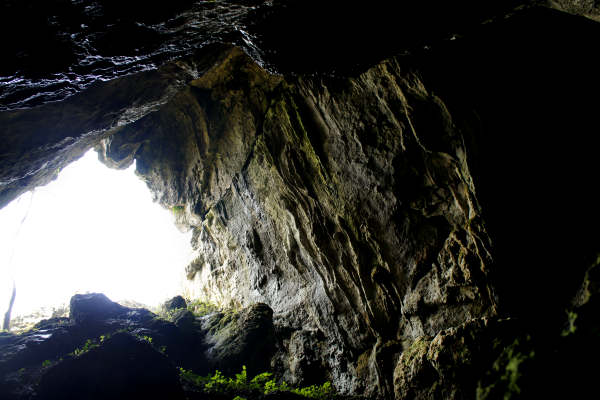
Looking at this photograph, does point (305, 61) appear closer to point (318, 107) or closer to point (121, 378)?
point (318, 107)

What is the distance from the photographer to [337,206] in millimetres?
7637

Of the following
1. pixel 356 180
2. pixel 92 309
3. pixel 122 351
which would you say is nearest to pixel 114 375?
pixel 122 351

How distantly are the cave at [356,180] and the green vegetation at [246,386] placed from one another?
0.09m

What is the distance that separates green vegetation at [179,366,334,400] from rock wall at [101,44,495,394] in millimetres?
498

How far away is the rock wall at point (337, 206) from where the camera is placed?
19.6 ft

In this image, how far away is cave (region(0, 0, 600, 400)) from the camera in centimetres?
432

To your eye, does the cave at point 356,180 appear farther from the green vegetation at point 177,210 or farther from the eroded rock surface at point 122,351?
the green vegetation at point 177,210

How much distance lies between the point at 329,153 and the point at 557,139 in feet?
14.8

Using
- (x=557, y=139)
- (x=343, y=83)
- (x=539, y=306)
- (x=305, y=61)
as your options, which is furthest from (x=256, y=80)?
(x=539, y=306)

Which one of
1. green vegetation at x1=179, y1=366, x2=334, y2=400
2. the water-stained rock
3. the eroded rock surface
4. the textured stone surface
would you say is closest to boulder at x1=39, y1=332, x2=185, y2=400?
the eroded rock surface

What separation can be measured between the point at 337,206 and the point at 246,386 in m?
5.43

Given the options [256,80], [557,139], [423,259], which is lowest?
[423,259]

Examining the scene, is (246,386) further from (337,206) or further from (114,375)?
(337,206)

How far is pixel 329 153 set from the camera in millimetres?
7574
